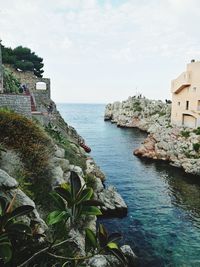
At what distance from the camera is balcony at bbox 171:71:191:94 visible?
4597cm

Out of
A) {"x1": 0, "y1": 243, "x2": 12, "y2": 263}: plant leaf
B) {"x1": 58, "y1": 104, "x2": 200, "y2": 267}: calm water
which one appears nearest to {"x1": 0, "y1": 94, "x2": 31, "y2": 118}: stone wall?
{"x1": 58, "y1": 104, "x2": 200, "y2": 267}: calm water

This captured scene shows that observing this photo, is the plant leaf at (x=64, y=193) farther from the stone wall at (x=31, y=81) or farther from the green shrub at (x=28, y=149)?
the stone wall at (x=31, y=81)

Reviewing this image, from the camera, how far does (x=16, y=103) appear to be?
19.0 meters

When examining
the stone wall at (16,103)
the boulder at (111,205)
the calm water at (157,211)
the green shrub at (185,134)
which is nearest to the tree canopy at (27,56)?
the calm water at (157,211)

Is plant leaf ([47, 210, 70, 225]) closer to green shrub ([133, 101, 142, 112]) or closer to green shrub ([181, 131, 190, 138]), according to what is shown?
green shrub ([181, 131, 190, 138])

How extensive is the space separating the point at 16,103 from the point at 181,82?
35.4m

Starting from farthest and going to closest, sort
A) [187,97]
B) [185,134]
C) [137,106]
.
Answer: [137,106]
[187,97]
[185,134]

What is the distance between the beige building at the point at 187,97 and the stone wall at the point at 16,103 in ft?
104

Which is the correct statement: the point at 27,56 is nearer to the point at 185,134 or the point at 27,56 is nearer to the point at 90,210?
the point at 185,134

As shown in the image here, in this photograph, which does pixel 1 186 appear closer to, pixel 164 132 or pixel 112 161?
pixel 112 161

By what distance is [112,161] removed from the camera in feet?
124

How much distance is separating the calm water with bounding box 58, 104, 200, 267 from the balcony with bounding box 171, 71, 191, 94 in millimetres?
16285

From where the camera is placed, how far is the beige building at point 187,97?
44531 mm

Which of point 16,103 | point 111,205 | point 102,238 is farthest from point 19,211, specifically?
point 111,205
